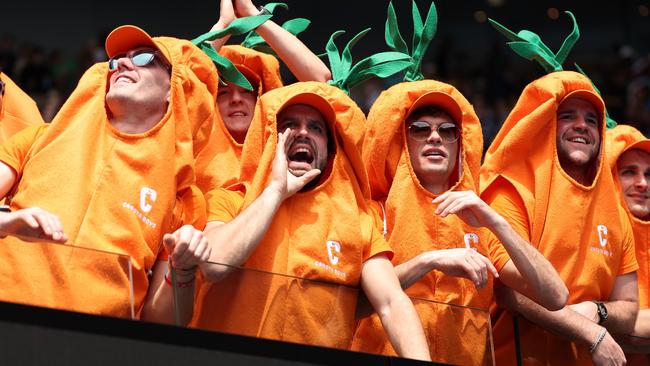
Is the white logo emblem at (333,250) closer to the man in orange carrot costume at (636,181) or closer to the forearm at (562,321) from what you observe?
the forearm at (562,321)

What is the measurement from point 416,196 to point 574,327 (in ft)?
2.49

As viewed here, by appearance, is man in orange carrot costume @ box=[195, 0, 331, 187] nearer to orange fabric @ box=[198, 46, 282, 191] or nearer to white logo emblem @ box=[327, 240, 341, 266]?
orange fabric @ box=[198, 46, 282, 191]

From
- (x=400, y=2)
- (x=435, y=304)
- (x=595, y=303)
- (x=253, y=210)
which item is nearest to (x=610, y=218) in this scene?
(x=595, y=303)

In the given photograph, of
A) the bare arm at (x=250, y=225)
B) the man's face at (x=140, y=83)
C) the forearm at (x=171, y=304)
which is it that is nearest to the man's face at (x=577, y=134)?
the bare arm at (x=250, y=225)

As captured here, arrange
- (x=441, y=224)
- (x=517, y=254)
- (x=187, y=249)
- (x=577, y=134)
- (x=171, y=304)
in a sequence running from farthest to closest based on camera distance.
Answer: (x=577, y=134) < (x=441, y=224) < (x=517, y=254) < (x=171, y=304) < (x=187, y=249)

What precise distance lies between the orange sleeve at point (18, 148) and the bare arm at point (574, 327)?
1.84m

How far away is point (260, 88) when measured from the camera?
524 cm

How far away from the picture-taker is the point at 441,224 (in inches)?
183

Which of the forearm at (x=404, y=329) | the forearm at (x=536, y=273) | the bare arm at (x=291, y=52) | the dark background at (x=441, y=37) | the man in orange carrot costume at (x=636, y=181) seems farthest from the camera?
the dark background at (x=441, y=37)

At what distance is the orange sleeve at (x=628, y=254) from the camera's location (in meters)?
5.06

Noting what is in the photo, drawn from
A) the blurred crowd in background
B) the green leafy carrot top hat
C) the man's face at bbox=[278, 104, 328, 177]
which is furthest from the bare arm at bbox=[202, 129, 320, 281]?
the blurred crowd in background

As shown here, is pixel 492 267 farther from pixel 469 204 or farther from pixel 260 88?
pixel 260 88

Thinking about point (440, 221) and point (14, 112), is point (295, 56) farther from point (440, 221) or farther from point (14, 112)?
point (14, 112)

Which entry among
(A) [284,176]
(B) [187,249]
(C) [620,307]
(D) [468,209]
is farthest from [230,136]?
(C) [620,307]
